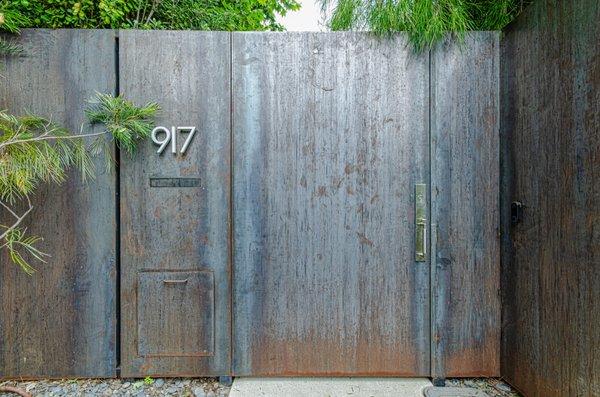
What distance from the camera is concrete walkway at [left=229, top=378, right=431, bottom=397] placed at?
1.86m

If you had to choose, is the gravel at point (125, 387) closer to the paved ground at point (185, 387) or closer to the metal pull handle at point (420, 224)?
the paved ground at point (185, 387)

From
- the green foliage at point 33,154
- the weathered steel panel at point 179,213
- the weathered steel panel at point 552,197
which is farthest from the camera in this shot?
the weathered steel panel at point 179,213

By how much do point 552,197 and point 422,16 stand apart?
1.26 meters

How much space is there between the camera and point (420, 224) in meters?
1.96

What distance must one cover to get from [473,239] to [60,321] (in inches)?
102

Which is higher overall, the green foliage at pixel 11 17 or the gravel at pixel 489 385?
the green foliage at pixel 11 17

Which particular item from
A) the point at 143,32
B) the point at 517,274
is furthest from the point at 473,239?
the point at 143,32

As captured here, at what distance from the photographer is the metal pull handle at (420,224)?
196 cm

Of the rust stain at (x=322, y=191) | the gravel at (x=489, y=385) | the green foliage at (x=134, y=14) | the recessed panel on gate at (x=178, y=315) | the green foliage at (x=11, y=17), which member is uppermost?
the green foliage at (x=134, y=14)

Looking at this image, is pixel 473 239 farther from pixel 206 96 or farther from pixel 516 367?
pixel 206 96

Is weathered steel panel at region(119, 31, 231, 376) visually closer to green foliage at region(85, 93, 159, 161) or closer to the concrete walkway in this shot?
green foliage at region(85, 93, 159, 161)

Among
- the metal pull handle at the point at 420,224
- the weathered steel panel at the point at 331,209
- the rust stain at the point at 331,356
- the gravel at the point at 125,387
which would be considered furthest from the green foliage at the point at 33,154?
the metal pull handle at the point at 420,224

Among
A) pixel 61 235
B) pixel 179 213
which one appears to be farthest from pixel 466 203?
pixel 61 235

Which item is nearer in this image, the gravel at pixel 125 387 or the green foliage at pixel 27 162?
the green foliage at pixel 27 162
